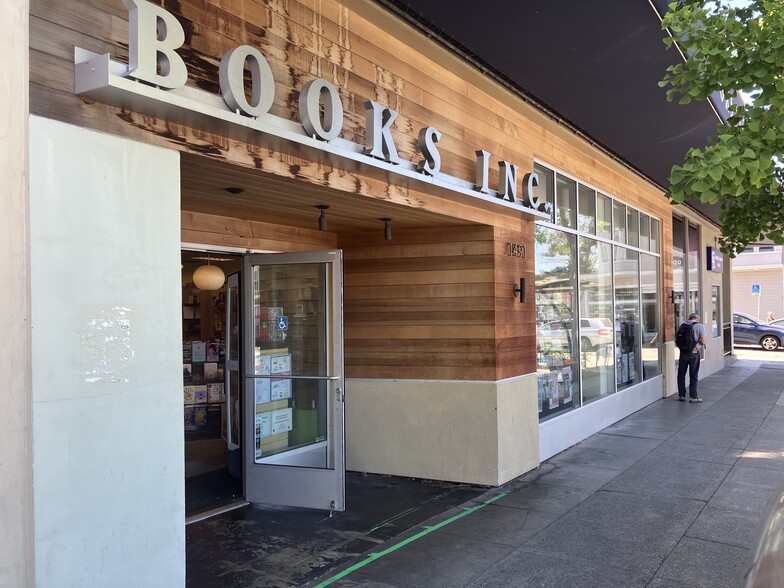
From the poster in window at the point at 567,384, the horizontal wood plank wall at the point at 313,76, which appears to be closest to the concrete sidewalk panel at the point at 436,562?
the horizontal wood plank wall at the point at 313,76

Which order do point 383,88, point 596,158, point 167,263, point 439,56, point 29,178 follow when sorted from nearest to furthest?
point 29,178
point 167,263
point 383,88
point 439,56
point 596,158

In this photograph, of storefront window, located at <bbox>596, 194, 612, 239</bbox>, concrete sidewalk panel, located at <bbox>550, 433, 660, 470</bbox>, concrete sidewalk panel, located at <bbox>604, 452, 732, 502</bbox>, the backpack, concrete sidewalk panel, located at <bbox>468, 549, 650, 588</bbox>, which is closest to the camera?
concrete sidewalk panel, located at <bbox>468, 549, 650, 588</bbox>

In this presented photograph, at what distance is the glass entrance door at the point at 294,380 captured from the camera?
5.68m

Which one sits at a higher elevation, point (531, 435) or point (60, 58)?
point (60, 58)

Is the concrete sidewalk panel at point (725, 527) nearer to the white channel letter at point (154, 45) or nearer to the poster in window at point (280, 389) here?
the poster in window at point (280, 389)

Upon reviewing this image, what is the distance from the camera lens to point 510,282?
22.6 feet

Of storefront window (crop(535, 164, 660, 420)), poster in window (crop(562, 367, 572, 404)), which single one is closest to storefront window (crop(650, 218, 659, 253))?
storefront window (crop(535, 164, 660, 420))

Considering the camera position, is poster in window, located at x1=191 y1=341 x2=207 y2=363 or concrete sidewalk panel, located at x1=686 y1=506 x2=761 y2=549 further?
poster in window, located at x1=191 y1=341 x2=207 y2=363

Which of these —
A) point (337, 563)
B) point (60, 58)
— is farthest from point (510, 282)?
point (60, 58)

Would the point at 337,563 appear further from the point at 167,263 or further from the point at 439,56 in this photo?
the point at 439,56

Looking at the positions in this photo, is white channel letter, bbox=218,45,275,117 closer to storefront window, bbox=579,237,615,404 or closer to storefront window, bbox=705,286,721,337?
storefront window, bbox=579,237,615,404

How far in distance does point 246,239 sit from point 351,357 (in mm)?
1921

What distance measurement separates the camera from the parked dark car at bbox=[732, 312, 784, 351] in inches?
998

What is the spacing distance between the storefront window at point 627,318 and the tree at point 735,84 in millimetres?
5726
